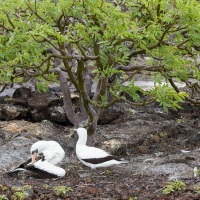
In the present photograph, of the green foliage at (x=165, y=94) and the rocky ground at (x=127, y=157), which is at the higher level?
the green foliage at (x=165, y=94)

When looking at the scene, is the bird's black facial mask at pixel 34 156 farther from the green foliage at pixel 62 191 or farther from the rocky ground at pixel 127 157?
the green foliage at pixel 62 191

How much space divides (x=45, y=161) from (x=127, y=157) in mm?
2718

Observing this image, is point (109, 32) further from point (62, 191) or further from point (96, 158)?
point (62, 191)

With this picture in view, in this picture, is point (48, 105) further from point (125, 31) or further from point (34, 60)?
point (125, 31)

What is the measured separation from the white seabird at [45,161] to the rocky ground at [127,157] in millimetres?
182

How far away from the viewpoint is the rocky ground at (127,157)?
9.84 meters

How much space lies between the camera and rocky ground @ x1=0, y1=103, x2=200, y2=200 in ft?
32.3

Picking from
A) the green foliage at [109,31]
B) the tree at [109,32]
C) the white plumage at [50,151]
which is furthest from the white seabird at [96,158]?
the green foliage at [109,31]

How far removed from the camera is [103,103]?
38.8ft

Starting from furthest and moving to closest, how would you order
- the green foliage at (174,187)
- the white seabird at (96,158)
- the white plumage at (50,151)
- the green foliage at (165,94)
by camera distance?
the white plumage at (50,151), the white seabird at (96,158), the green foliage at (165,94), the green foliage at (174,187)

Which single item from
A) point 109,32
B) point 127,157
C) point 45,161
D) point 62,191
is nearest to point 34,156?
point 45,161

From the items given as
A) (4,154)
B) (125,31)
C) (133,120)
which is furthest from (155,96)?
(133,120)

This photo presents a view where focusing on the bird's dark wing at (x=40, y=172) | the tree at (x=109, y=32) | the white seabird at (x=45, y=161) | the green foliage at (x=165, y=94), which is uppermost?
the tree at (x=109, y=32)

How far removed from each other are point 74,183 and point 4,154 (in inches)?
100.0
